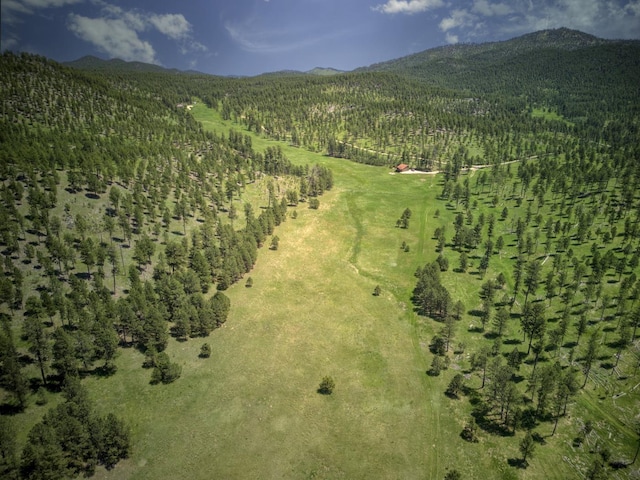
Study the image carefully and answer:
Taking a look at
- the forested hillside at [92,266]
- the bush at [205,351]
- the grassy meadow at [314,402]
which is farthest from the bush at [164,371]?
the bush at [205,351]

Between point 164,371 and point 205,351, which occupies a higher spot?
point 164,371

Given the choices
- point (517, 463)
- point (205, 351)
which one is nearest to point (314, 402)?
point (205, 351)

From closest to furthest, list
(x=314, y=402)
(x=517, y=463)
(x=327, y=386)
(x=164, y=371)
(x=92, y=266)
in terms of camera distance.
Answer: (x=517, y=463)
(x=314, y=402)
(x=327, y=386)
(x=164, y=371)
(x=92, y=266)

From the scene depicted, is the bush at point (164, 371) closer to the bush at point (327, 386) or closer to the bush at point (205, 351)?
the bush at point (205, 351)

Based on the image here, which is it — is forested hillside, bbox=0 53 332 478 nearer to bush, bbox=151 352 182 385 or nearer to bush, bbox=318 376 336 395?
bush, bbox=151 352 182 385

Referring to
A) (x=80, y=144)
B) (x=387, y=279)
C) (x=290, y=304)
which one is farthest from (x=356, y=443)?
(x=80, y=144)

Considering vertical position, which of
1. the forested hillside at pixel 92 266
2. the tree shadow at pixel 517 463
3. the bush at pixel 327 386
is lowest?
the tree shadow at pixel 517 463

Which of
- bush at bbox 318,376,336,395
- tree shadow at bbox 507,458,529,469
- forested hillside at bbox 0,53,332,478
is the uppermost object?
forested hillside at bbox 0,53,332,478

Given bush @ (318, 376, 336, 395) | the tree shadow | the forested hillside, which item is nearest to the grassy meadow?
the tree shadow

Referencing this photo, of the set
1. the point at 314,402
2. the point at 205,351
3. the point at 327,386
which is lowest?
the point at 314,402

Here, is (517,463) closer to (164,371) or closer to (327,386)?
(327,386)
